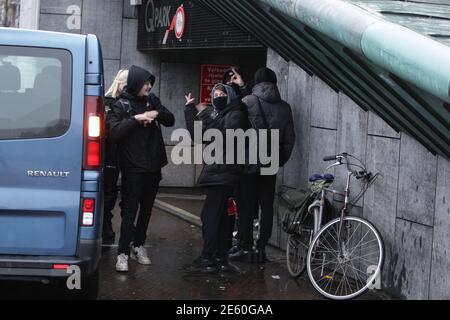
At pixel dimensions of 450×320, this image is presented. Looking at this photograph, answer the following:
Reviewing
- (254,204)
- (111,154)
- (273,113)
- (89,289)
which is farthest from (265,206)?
(89,289)

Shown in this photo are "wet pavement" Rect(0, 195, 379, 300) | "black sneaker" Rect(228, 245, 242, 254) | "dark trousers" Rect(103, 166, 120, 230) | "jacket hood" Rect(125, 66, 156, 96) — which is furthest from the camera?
"black sneaker" Rect(228, 245, 242, 254)

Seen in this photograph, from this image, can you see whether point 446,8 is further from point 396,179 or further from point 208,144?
point 208,144

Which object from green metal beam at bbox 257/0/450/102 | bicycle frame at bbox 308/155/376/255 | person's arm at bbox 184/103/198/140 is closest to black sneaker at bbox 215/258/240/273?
bicycle frame at bbox 308/155/376/255

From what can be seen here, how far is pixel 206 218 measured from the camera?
804 cm

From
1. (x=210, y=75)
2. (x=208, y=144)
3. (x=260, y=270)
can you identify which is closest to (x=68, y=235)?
(x=208, y=144)

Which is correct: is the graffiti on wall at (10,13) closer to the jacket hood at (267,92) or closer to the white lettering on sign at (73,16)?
the white lettering on sign at (73,16)

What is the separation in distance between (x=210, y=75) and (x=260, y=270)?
616 cm

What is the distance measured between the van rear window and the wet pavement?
68.2 inches

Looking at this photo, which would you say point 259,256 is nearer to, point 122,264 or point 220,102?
point 122,264

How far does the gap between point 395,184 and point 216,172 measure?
5.38 ft

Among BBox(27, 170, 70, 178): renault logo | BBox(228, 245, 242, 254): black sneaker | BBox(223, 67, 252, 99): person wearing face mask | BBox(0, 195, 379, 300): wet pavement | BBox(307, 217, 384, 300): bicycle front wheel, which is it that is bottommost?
BBox(0, 195, 379, 300): wet pavement

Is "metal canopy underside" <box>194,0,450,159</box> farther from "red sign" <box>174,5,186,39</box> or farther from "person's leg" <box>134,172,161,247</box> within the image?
"red sign" <box>174,5,186,39</box>

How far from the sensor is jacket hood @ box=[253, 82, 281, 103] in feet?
27.9

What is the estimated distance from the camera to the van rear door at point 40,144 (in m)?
5.71
